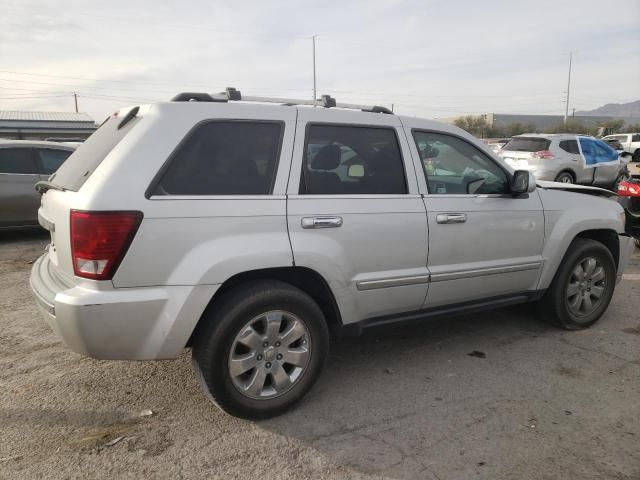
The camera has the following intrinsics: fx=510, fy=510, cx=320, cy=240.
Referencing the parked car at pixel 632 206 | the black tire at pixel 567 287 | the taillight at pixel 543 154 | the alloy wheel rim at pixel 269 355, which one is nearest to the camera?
the alloy wheel rim at pixel 269 355

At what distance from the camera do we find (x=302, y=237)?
118 inches

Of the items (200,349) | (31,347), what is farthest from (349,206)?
(31,347)

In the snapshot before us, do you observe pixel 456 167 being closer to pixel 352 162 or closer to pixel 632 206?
pixel 352 162

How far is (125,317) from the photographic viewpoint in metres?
2.60

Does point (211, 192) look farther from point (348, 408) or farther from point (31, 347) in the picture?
point (31, 347)

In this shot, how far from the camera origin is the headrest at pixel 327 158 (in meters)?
3.19

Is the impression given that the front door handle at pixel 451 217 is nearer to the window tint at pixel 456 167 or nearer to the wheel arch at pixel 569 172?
the window tint at pixel 456 167

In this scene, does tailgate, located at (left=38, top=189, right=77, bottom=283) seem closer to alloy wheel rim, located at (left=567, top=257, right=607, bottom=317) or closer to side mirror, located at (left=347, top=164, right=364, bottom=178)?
side mirror, located at (left=347, top=164, right=364, bottom=178)

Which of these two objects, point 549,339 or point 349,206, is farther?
point 549,339

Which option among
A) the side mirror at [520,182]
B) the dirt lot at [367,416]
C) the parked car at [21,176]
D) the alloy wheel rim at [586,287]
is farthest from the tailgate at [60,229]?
the parked car at [21,176]

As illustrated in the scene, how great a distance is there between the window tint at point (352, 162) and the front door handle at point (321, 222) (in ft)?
0.58

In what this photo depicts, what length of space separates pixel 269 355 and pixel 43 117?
162 ft

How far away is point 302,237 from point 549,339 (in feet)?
8.50

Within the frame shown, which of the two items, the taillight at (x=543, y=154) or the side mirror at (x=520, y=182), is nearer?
the side mirror at (x=520, y=182)
